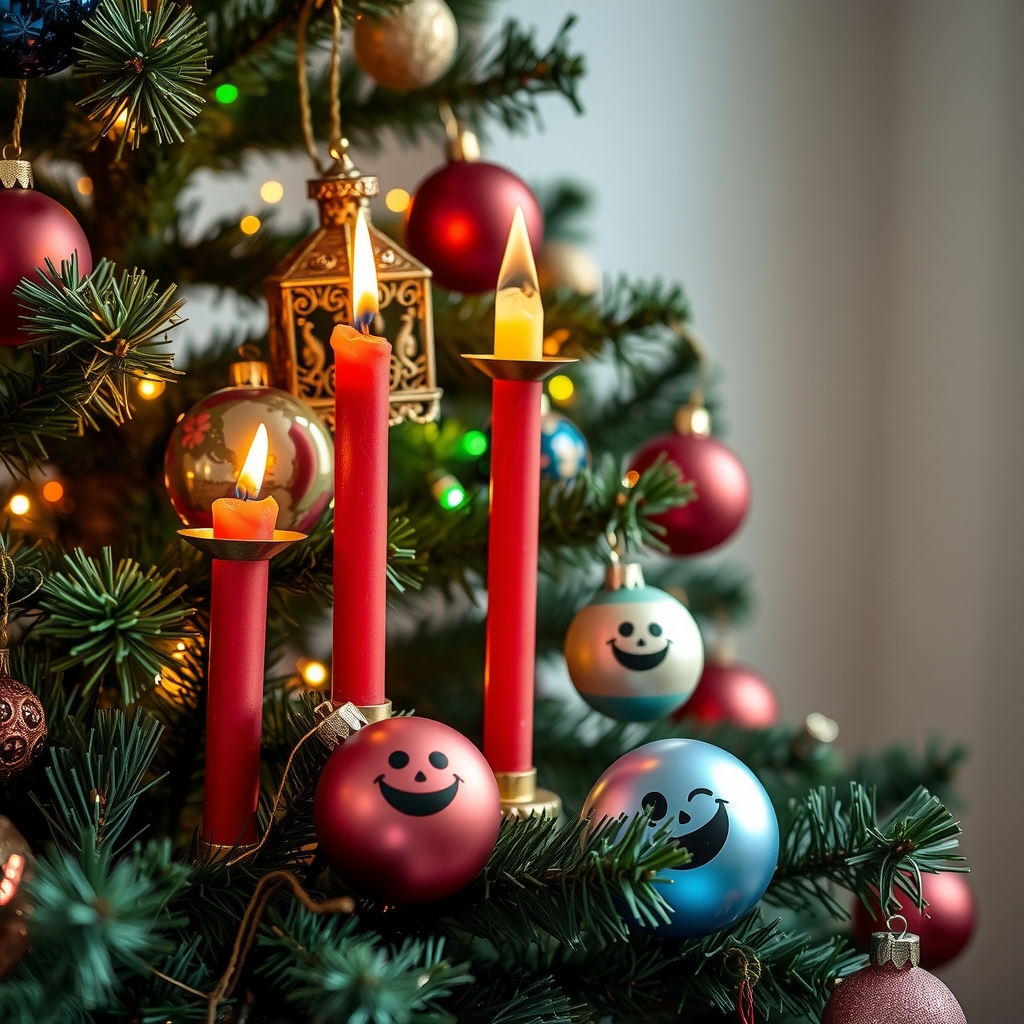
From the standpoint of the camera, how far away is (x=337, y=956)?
1.06 feet

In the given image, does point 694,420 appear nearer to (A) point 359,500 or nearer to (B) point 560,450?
(B) point 560,450

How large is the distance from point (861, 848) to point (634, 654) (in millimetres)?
149

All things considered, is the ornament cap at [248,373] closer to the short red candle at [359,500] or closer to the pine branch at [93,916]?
the short red candle at [359,500]

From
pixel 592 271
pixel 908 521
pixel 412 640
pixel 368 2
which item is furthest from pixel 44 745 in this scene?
pixel 908 521

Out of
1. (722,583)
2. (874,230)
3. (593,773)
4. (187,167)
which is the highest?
(874,230)

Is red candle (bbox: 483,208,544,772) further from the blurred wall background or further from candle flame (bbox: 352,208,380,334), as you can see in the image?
the blurred wall background

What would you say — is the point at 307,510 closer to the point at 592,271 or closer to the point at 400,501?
the point at 400,501

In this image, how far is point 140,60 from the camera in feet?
1.36

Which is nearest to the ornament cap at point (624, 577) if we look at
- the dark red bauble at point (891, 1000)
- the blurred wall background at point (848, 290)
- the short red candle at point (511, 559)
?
the short red candle at point (511, 559)

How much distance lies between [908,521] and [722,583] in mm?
308

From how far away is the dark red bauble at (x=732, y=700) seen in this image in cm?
82

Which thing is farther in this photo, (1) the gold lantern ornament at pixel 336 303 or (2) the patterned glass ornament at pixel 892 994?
(1) the gold lantern ornament at pixel 336 303

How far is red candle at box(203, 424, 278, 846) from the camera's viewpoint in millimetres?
400

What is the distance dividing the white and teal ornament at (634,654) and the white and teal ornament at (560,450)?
0.41 ft
